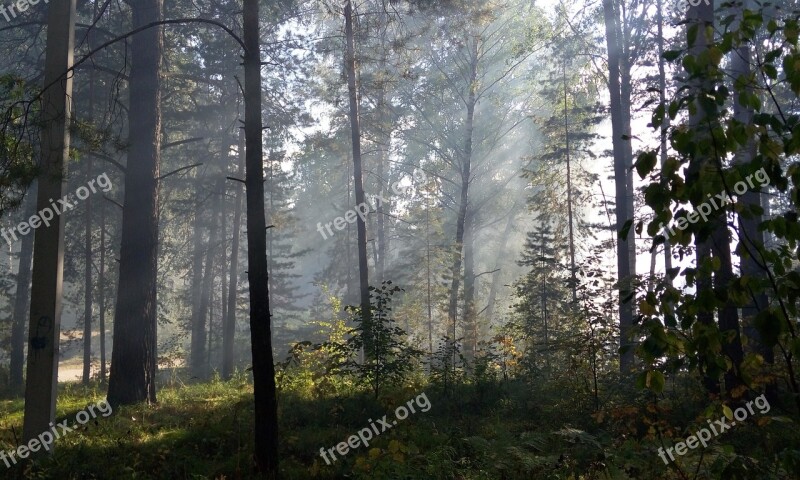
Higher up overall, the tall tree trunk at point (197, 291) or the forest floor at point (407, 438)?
the tall tree trunk at point (197, 291)

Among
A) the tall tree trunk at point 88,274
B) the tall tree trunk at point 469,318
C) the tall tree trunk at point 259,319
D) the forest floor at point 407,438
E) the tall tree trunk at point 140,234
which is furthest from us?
the tall tree trunk at point 469,318

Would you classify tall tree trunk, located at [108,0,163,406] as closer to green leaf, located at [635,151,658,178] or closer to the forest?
the forest

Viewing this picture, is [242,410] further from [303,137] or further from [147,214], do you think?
[303,137]

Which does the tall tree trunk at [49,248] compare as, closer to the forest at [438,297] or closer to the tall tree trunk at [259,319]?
the forest at [438,297]

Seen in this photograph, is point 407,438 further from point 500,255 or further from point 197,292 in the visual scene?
point 500,255

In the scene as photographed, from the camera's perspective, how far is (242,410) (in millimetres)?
9539

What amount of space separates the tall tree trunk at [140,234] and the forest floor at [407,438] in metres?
0.88

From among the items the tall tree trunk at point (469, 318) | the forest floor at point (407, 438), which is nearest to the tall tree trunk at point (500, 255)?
the tall tree trunk at point (469, 318)

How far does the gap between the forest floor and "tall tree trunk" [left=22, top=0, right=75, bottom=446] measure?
79 centimetres

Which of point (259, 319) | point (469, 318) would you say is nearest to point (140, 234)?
point (259, 319)

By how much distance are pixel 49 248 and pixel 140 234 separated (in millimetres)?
4000

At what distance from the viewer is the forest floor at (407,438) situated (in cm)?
607

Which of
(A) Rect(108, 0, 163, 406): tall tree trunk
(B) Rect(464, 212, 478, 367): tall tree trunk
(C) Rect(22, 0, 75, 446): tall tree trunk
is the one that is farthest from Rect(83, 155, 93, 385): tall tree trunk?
(B) Rect(464, 212, 478, 367): tall tree trunk

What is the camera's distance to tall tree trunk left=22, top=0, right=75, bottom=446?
6.96m
